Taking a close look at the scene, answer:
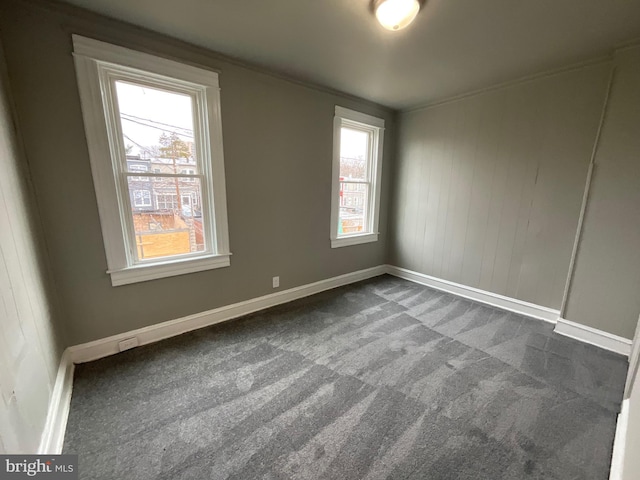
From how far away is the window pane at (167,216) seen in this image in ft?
6.92

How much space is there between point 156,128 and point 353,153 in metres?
2.36

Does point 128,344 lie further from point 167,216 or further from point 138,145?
point 138,145

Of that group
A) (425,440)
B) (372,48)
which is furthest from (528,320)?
(372,48)

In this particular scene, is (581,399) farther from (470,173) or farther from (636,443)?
(470,173)

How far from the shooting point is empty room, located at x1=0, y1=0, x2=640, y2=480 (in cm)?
135

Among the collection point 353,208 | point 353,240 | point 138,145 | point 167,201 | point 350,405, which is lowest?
point 350,405

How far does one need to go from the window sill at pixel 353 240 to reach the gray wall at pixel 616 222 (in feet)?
7.30

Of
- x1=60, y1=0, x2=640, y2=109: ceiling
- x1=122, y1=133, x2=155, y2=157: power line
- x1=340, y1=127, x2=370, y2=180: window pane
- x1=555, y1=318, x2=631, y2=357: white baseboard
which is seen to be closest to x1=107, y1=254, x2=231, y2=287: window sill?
x1=122, y1=133, x2=155, y2=157: power line

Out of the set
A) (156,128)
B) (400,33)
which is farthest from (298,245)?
(400,33)

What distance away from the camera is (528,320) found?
8.93ft

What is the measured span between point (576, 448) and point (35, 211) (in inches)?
138

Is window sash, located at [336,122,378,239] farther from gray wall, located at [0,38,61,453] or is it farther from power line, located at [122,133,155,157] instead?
gray wall, located at [0,38,61,453]

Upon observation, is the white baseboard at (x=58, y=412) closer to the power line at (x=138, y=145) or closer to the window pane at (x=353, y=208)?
the power line at (x=138, y=145)

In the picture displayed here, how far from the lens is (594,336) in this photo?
2.30 meters
